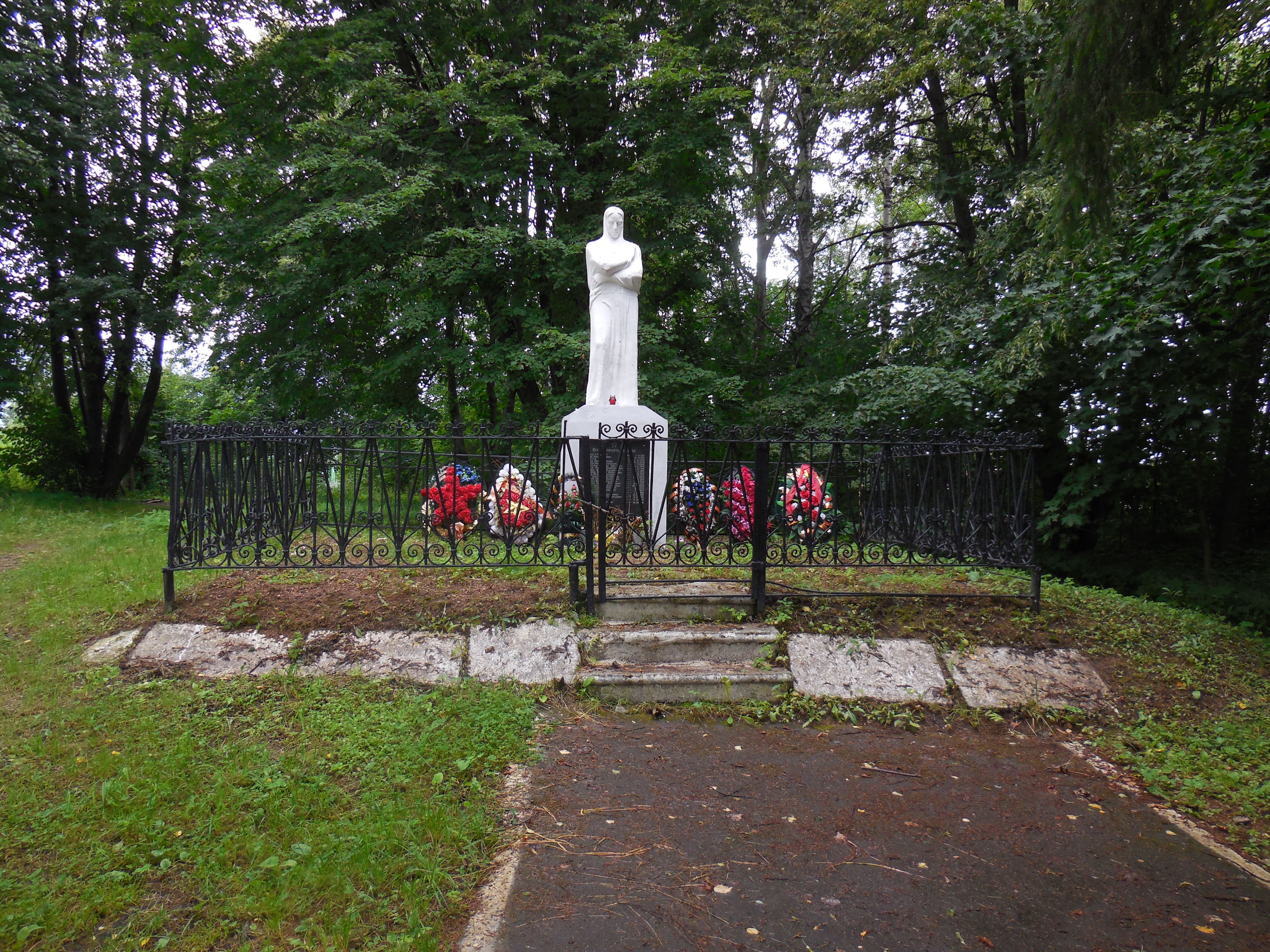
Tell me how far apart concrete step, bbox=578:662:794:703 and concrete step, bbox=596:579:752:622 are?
58 cm

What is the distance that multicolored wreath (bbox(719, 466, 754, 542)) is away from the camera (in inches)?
190

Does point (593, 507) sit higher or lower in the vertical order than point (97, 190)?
lower

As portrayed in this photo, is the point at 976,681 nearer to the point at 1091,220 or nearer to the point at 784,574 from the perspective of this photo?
the point at 784,574

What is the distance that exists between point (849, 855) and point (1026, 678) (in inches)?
85.8

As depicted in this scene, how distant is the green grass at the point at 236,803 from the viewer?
2195mm

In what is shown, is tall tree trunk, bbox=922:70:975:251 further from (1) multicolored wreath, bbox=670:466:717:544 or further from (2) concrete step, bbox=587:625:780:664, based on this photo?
(2) concrete step, bbox=587:625:780:664

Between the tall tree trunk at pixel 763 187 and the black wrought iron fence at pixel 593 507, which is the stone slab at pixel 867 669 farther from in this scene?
the tall tree trunk at pixel 763 187

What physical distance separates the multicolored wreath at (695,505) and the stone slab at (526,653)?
1.14m

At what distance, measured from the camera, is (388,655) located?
4.20 meters

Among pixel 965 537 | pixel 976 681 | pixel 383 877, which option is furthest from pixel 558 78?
pixel 383 877

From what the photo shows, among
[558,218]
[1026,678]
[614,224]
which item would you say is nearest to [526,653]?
[1026,678]

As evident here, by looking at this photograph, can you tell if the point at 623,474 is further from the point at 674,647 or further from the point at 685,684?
the point at 685,684

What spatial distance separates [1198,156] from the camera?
5930mm

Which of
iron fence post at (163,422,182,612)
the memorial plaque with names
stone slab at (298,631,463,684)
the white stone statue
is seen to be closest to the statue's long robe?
the white stone statue
